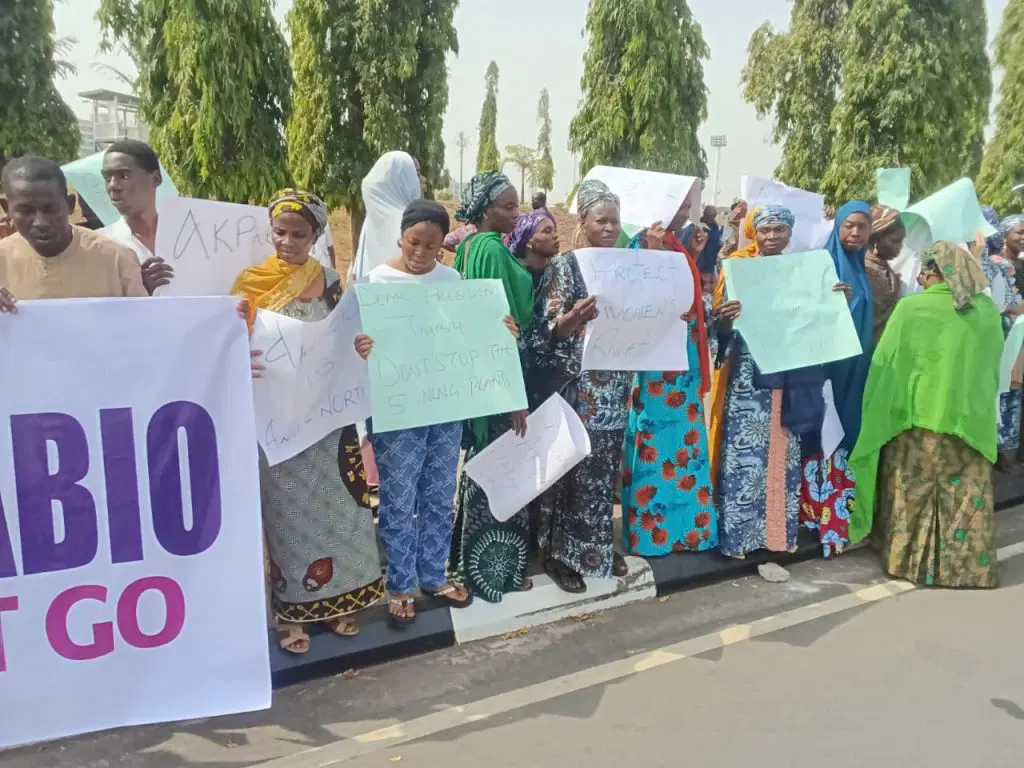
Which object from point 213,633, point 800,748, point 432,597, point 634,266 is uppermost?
point 634,266

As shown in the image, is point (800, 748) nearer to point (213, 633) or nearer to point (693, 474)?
point (693, 474)

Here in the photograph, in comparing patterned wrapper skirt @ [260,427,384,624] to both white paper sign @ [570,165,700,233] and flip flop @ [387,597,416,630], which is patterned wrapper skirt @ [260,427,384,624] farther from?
white paper sign @ [570,165,700,233]

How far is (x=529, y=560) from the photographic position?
12.4 ft

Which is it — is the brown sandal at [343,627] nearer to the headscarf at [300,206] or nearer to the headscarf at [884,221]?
the headscarf at [300,206]

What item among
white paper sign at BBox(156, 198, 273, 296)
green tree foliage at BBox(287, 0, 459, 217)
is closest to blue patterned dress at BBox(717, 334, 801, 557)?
white paper sign at BBox(156, 198, 273, 296)

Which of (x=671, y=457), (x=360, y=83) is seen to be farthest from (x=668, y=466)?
(x=360, y=83)

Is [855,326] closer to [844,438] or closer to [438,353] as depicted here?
[844,438]

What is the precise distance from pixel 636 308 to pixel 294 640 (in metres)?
1.88

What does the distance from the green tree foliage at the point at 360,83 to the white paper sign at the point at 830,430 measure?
6.00 m

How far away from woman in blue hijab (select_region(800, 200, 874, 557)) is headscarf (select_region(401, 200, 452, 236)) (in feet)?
7.18

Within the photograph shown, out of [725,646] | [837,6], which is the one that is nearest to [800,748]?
[725,646]

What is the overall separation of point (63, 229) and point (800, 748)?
9.29 ft

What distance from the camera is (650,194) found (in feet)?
12.6

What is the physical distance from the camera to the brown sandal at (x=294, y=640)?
294cm
